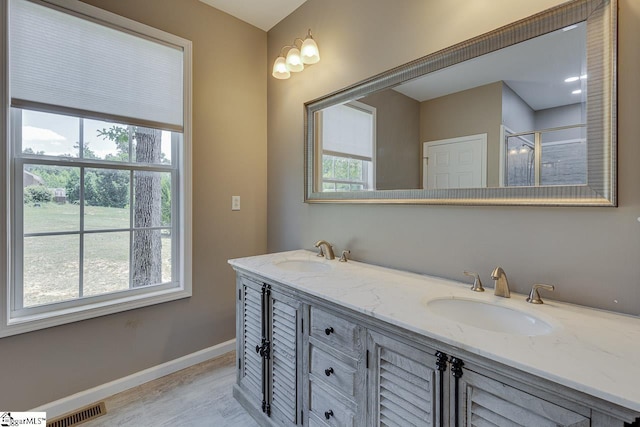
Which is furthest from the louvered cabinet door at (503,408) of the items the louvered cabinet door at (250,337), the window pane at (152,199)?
the window pane at (152,199)

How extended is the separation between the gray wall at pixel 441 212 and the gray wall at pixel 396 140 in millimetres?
142

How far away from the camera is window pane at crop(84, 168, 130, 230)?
1746mm

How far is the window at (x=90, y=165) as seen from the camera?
5.00ft

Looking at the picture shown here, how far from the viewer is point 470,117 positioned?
1295 millimetres

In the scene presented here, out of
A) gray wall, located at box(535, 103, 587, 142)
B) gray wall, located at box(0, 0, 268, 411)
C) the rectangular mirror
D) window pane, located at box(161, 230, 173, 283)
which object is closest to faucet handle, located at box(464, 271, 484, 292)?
the rectangular mirror

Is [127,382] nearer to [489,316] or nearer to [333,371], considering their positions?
[333,371]

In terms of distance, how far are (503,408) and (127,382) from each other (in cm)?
210

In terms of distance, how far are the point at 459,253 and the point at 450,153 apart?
1.53ft

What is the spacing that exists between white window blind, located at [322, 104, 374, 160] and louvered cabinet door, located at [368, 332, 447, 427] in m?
1.10

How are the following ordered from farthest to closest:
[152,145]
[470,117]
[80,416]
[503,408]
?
[152,145] → [80,416] → [470,117] → [503,408]

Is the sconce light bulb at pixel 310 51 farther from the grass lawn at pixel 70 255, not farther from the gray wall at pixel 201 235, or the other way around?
the grass lawn at pixel 70 255

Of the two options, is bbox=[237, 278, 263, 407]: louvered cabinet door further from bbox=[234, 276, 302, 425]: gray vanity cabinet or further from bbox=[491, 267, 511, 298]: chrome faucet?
bbox=[491, 267, 511, 298]: chrome faucet

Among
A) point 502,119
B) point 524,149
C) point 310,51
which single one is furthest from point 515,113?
point 310,51

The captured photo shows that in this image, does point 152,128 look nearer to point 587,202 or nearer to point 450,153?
point 450,153
